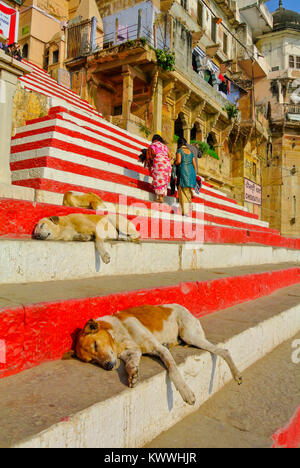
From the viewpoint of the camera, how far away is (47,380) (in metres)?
1.67

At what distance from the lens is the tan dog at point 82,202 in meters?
4.13

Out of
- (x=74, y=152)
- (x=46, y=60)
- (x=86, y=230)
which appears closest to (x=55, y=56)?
(x=46, y=60)

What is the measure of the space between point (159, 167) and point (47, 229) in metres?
4.40

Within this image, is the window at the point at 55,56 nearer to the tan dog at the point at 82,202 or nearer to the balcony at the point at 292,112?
the tan dog at the point at 82,202

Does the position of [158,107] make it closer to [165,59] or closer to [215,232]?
[165,59]

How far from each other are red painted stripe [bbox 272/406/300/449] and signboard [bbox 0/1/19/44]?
7.07 m

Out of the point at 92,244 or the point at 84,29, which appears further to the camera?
the point at 84,29

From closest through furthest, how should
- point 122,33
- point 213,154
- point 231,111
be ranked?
point 122,33, point 213,154, point 231,111

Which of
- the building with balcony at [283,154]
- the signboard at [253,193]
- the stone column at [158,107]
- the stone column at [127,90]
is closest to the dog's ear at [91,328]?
the stone column at [127,90]

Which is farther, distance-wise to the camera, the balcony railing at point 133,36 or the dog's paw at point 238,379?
the balcony railing at point 133,36

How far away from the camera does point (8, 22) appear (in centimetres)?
629

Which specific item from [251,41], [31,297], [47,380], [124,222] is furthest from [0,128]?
[251,41]

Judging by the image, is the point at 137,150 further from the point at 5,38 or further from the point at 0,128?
the point at 0,128

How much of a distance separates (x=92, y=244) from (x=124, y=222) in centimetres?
94
